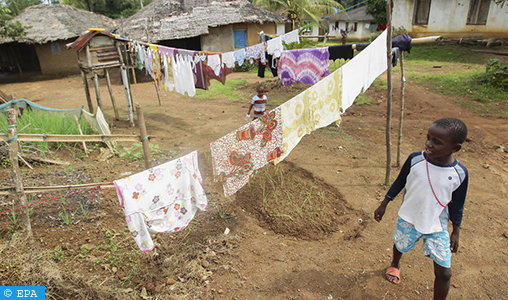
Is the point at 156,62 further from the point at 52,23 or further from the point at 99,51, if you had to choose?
the point at 52,23

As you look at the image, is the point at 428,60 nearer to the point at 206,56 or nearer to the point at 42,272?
the point at 206,56

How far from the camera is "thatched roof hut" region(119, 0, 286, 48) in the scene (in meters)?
14.6

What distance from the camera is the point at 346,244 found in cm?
346

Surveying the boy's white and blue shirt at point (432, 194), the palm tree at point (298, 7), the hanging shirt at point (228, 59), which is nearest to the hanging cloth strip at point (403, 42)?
the boy's white and blue shirt at point (432, 194)

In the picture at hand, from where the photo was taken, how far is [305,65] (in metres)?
5.36

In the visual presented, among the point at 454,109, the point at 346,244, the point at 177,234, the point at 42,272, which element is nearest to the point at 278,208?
the point at 346,244

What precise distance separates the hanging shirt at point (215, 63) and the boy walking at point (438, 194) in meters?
4.30

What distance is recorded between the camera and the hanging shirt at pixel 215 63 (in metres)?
5.81

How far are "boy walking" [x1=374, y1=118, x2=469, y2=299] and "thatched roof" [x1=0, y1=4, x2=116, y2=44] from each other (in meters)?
18.2

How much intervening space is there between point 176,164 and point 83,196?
2252 millimetres

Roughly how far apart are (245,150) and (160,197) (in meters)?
0.99

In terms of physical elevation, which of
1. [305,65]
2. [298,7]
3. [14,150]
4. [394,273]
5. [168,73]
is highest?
[298,7]

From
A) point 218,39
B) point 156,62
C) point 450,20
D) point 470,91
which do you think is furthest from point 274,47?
point 450,20

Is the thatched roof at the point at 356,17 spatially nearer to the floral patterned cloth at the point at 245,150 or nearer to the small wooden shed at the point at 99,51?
the small wooden shed at the point at 99,51
